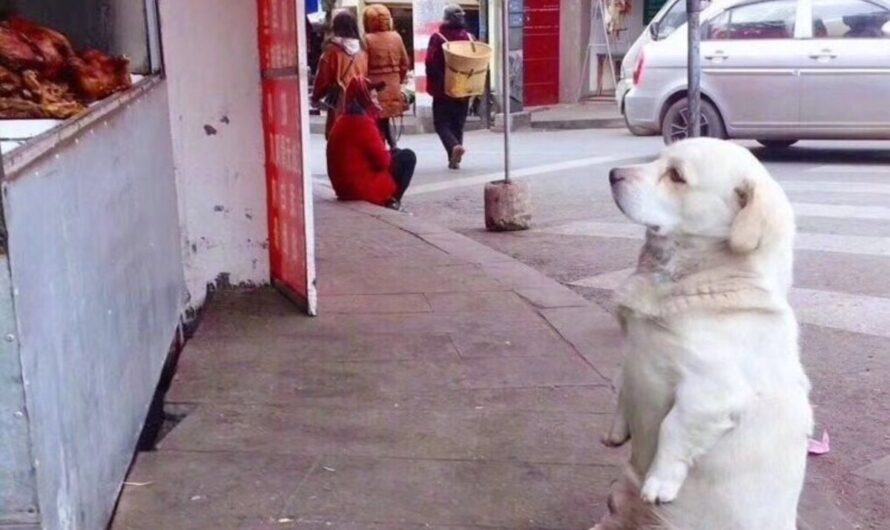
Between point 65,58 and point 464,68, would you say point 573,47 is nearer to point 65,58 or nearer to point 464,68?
point 464,68

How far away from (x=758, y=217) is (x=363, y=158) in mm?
7149

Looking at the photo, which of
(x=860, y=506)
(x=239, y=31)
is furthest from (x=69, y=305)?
(x=239, y=31)

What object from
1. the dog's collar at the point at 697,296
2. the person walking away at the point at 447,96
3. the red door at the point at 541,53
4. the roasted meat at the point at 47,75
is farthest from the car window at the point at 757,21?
the dog's collar at the point at 697,296

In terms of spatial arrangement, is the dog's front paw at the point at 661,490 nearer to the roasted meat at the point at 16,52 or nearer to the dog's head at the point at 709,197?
the dog's head at the point at 709,197

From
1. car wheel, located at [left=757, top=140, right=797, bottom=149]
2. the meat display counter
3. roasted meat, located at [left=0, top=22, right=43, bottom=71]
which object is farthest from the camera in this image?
car wheel, located at [left=757, top=140, right=797, bottom=149]

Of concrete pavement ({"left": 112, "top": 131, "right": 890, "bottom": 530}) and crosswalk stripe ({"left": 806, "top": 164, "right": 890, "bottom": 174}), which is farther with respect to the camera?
crosswalk stripe ({"left": 806, "top": 164, "right": 890, "bottom": 174})

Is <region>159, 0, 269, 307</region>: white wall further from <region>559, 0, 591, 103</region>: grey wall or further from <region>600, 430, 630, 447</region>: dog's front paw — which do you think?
<region>559, 0, 591, 103</region>: grey wall

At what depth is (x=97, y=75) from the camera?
384cm

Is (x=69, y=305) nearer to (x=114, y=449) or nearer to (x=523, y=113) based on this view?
(x=114, y=449)

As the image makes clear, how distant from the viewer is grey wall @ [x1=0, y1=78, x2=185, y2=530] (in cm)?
232

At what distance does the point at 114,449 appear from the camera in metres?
3.22

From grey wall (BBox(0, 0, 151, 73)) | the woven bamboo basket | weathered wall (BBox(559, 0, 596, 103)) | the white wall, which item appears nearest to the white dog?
grey wall (BBox(0, 0, 151, 73))

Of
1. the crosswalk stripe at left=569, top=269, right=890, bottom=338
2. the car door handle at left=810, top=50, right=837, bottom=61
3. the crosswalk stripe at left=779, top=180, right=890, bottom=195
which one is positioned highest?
the car door handle at left=810, top=50, right=837, bottom=61

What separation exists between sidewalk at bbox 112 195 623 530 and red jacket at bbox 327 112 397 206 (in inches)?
119
